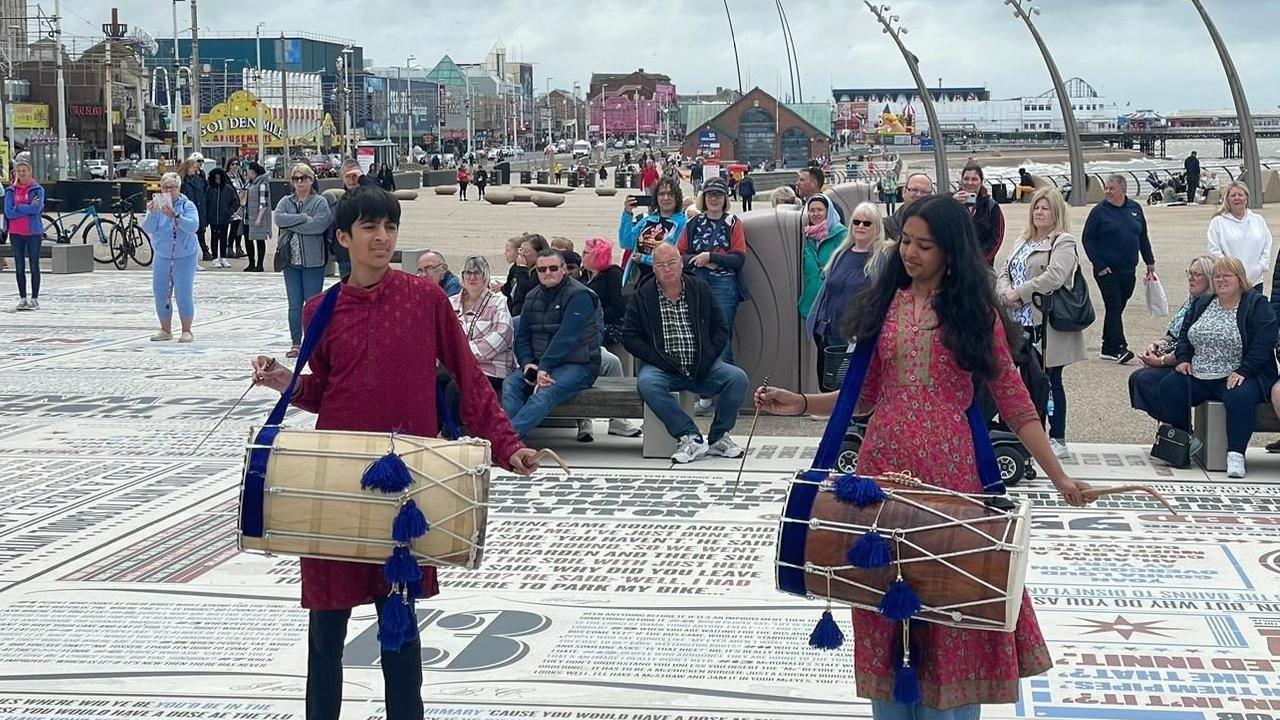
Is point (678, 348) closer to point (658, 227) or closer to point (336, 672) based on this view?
point (658, 227)

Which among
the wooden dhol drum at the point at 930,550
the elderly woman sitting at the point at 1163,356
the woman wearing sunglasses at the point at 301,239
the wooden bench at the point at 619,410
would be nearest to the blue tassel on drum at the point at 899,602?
the wooden dhol drum at the point at 930,550

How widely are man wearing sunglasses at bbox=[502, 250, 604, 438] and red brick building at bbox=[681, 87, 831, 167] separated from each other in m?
129

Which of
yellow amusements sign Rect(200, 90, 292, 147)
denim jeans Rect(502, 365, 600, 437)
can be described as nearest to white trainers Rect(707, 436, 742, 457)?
denim jeans Rect(502, 365, 600, 437)

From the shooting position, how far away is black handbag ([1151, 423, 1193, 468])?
34.1ft

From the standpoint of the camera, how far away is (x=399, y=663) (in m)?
4.91

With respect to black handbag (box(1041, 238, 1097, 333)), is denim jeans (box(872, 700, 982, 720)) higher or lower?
lower

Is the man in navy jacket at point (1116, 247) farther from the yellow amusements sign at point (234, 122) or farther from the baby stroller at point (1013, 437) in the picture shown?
the yellow amusements sign at point (234, 122)

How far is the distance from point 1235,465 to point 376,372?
6710 millimetres

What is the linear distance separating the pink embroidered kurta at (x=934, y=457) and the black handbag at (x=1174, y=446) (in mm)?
6150

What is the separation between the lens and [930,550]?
4262 millimetres

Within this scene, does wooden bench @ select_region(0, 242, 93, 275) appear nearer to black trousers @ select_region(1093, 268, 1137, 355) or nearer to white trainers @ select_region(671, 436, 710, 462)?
Answer: black trousers @ select_region(1093, 268, 1137, 355)

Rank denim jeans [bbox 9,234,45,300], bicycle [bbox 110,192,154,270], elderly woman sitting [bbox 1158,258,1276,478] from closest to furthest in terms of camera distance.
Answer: elderly woman sitting [bbox 1158,258,1276,478], denim jeans [bbox 9,234,45,300], bicycle [bbox 110,192,154,270]

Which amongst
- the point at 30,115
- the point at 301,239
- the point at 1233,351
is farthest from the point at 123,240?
the point at 30,115

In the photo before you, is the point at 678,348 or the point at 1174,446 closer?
the point at 1174,446
